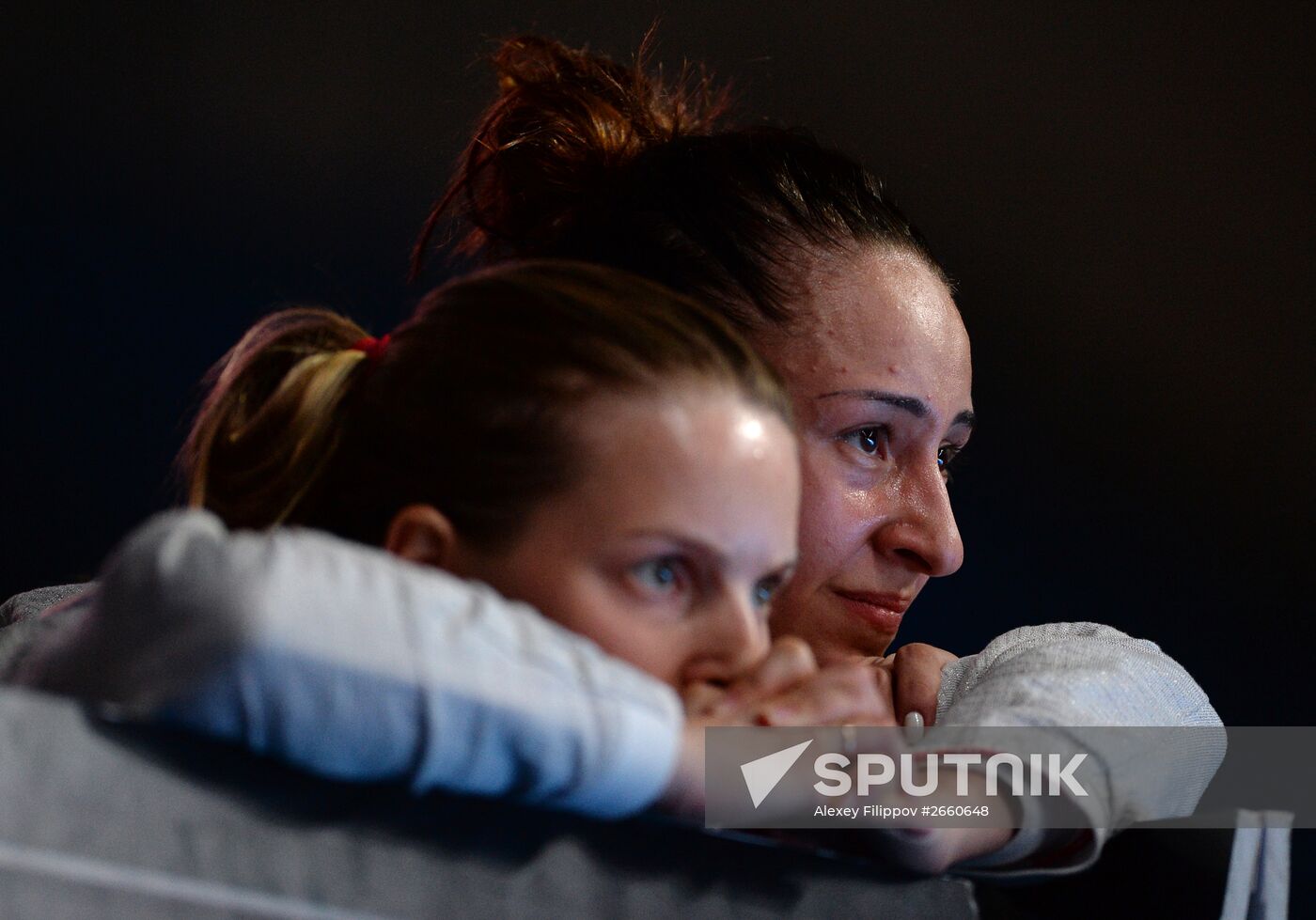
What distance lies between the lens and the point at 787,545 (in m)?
0.71

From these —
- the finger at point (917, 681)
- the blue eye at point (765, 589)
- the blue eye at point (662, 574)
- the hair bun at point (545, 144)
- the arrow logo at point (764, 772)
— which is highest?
the hair bun at point (545, 144)

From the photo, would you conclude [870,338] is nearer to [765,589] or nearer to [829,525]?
[829,525]

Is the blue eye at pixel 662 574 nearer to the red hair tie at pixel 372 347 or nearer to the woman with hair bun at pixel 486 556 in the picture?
the woman with hair bun at pixel 486 556

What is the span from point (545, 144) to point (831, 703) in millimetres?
763

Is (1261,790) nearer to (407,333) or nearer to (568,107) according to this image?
(568,107)

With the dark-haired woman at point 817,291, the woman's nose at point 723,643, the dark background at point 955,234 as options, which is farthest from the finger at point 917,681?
the dark background at point 955,234

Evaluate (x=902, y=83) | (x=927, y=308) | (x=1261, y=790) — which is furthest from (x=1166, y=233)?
(x=927, y=308)

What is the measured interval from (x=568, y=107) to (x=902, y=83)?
0.81m

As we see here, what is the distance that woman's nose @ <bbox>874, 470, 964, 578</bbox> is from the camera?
107 cm

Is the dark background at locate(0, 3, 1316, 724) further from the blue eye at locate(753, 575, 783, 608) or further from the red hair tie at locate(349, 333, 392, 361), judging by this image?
the blue eye at locate(753, 575, 783, 608)

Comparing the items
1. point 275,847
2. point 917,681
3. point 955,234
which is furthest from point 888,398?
point 955,234

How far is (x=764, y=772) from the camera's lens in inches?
22.7

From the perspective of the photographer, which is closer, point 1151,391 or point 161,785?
point 161,785

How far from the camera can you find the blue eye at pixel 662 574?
663 mm
